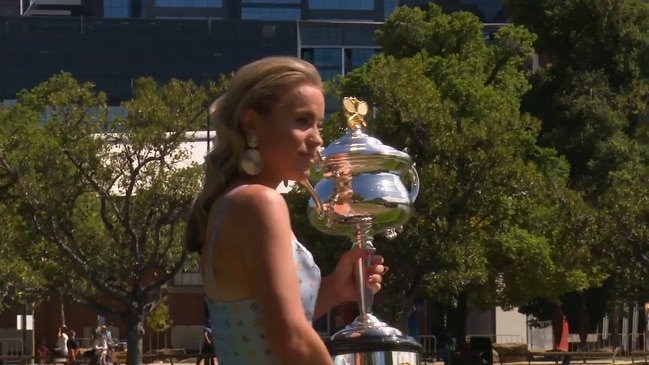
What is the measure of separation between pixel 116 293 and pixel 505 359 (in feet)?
42.9

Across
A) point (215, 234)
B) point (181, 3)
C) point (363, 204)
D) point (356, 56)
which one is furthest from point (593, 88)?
point (181, 3)

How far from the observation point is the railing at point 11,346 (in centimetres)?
4271

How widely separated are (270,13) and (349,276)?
13340cm

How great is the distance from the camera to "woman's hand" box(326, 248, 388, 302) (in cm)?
392

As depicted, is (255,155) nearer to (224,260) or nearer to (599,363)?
(224,260)

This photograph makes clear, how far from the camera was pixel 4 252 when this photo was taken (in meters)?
30.5

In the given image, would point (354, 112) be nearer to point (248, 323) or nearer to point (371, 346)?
point (371, 346)

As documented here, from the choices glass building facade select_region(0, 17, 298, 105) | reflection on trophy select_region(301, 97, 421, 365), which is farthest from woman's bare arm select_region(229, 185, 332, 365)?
glass building facade select_region(0, 17, 298, 105)

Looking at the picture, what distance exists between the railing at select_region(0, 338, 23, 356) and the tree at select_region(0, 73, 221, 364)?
43.7 ft

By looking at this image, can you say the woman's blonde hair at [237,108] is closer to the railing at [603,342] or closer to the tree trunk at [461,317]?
the tree trunk at [461,317]

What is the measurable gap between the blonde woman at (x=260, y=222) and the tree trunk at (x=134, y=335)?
88.1 ft

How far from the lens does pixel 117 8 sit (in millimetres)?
131625

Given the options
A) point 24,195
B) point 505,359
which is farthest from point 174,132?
point 505,359

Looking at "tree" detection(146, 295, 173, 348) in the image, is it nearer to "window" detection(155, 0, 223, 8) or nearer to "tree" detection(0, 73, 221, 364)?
"tree" detection(0, 73, 221, 364)
